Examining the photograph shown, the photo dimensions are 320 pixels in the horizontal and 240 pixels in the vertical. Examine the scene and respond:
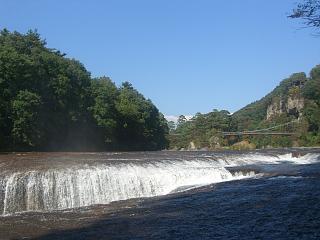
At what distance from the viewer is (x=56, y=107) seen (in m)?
46.3

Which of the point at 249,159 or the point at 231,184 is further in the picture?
the point at 249,159

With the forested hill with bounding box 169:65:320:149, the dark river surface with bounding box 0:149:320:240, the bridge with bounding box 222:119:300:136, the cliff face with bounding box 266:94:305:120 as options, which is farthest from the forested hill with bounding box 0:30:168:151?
the cliff face with bounding box 266:94:305:120

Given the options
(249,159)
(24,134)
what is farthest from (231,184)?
(24,134)

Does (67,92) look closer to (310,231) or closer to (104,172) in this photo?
(104,172)

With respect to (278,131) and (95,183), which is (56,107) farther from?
(278,131)

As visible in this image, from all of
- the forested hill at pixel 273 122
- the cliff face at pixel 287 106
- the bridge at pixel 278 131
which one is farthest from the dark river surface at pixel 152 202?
the cliff face at pixel 287 106

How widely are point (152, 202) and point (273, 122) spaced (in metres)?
118

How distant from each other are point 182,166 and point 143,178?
3986mm

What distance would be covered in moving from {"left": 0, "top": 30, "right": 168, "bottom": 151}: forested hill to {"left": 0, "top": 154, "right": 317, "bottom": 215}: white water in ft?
59.2

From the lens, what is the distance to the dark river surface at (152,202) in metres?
12.3

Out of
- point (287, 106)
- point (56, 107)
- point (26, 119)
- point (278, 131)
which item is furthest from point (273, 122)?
point (26, 119)

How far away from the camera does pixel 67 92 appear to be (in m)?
48.0

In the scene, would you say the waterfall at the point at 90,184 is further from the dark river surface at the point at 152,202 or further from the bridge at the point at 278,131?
the bridge at the point at 278,131

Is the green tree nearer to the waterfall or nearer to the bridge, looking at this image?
the waterfall
